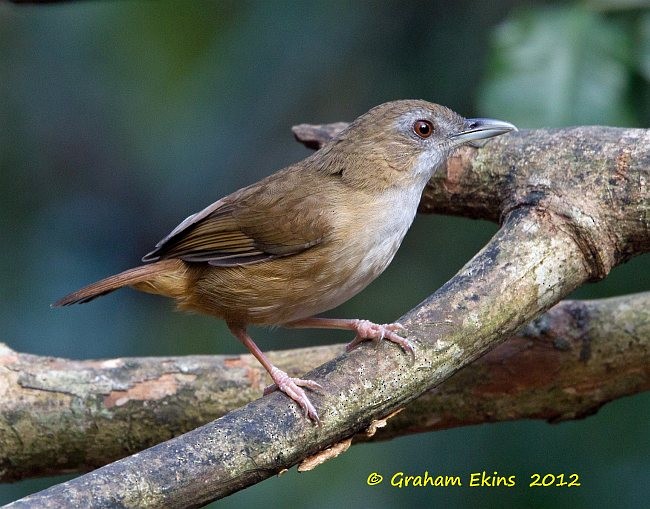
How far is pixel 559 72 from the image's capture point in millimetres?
3959

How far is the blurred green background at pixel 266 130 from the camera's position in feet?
13.2

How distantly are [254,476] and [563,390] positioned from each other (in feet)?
5.79

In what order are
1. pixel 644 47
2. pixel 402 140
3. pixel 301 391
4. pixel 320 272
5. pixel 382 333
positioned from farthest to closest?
1. pixel 402 140
2. pixel 644 47
3. pixel 320 272
4. pixel 382 333
5. pixel 301 391

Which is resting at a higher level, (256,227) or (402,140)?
(402,140)

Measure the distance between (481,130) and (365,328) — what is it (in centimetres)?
113

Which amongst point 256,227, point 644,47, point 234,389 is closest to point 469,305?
point 256,227

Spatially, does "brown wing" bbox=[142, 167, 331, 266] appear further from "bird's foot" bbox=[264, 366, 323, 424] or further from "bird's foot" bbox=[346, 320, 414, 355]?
"bird's foot" bbox=[264, 366, 323, 424]

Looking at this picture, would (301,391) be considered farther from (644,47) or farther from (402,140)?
(644,47)

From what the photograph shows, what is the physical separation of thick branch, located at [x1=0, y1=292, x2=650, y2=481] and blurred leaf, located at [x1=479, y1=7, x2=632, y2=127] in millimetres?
873

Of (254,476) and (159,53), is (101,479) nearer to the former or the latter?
(254,476)

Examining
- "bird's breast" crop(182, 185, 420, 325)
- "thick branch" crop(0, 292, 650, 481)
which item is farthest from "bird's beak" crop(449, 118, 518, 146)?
"thick branch" crop(0, 292, 650, 481)

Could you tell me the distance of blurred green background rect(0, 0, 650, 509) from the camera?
401 cm

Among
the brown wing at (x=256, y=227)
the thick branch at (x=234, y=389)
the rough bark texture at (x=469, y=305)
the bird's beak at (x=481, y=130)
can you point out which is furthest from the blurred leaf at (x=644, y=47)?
the brown wing at (x=256, y=227)

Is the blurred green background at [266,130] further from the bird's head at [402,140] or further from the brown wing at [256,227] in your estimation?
the brown wing at [256,227]
